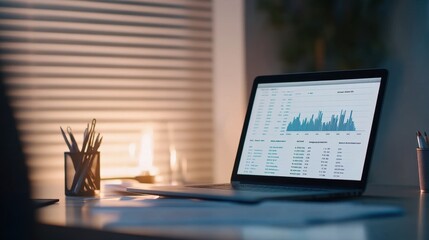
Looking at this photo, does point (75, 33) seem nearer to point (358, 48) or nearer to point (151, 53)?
point (151, 53)

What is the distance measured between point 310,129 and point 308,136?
0.02 meters

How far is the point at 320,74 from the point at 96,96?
7.07ft

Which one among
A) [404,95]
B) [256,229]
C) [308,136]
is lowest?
[256,229]

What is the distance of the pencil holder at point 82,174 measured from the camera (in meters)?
1.81

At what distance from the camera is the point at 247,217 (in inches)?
45.2

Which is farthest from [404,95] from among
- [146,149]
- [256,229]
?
[256,229]

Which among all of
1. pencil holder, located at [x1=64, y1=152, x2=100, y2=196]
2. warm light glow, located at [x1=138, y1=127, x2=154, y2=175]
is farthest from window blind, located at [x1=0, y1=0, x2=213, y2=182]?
pencil holder, located at [x1=64, y1=152, x2=100, y2=196]

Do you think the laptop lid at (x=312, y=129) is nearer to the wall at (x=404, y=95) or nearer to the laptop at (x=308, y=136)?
the laptop at (x=308, y=136)

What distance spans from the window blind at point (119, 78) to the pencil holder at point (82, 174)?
164 cm

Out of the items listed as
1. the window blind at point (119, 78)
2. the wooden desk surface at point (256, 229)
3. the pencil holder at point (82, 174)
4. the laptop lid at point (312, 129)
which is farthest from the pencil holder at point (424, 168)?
the window blind at point (119, 78)

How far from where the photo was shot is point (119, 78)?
3900mm

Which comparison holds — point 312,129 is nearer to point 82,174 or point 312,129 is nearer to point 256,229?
point 82,174

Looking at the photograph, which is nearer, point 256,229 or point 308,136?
point 256,229

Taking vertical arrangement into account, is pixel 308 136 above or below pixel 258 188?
above
